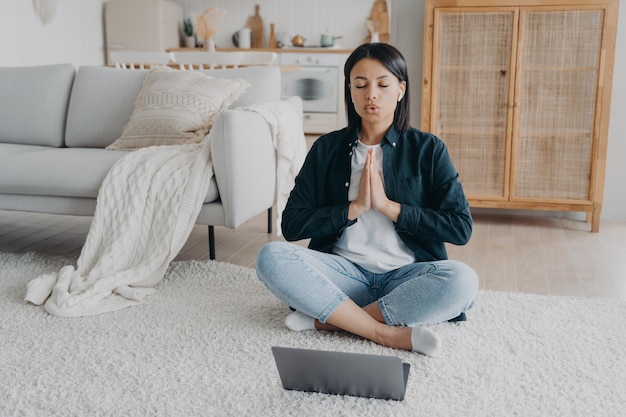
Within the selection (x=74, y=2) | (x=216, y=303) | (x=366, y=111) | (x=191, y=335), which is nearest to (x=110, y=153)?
(x=216, y=303)

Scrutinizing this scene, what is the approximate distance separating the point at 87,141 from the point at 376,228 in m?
1.83

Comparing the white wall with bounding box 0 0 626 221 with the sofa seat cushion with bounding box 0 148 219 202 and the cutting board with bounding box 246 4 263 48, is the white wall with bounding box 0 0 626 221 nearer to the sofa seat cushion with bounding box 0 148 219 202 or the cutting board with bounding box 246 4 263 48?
the cutting board with bounding box 246 4 263 48

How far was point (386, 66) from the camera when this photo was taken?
1.77 metres

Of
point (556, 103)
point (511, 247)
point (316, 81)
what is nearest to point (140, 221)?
point (511, 247)

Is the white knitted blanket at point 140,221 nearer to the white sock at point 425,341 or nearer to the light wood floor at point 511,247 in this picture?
the light wood floor at point 511,247

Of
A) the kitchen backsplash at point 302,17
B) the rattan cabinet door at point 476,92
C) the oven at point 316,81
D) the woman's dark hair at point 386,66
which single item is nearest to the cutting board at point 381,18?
the kitchen backsplash at point 302,17

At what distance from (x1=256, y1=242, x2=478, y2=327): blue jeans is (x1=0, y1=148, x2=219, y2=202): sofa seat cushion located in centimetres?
77

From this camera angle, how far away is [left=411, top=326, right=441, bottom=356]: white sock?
5.65ft

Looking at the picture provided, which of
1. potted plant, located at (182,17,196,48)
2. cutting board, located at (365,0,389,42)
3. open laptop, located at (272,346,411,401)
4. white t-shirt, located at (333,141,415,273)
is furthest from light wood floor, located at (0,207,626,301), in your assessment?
potted plant, located at (182,17,196,48)

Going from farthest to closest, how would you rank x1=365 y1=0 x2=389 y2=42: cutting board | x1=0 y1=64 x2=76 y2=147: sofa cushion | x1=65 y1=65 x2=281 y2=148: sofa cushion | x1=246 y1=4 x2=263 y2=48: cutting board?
x1=246 y1=4 x2=263 y2=48: cutting board
x1=365 y1=0 x2=389 y2=42: cutting board
x1=0 y1=64 x2=76 y2=147: sofa cushion
x1=65 y1=65 x2=281 y2=148: sofa cushion

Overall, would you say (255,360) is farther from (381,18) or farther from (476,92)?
(381,18)

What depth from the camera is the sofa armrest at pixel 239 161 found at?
8.11 ft

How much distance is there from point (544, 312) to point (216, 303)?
1.05 metres

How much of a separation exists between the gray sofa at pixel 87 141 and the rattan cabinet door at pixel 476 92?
2.61 ft
